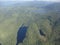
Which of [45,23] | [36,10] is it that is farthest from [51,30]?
[36,10]

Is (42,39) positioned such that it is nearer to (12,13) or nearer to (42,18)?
(42,18)

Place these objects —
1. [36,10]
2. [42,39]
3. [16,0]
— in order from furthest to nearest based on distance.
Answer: [16,0], [36,10], [42,39]

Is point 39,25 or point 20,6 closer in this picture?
point 39,25

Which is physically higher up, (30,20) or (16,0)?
(16,0)

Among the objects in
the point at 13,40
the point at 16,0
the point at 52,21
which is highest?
the point at 16,0

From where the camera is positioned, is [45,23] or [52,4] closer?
[45,23]

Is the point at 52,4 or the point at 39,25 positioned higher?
the point at 52,4

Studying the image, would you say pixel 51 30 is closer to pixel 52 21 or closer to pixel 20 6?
pixel 52 21

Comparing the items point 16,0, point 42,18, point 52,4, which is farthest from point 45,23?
point 16,0

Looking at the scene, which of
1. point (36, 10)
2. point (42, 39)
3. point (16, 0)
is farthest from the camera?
point (16, 0)
